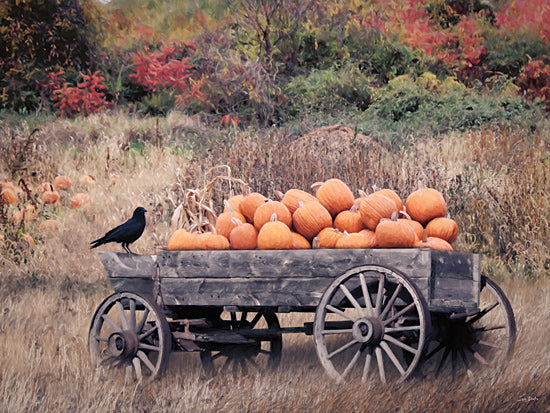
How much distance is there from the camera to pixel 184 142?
42.8ft

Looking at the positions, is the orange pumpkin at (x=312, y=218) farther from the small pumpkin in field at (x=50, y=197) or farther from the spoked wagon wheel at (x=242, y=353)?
the small pumpkin in field at (x=50, y=197)

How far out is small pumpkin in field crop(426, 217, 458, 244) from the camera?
14.0ft

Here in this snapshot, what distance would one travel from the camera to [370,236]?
13.8 ft

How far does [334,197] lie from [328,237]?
302mm

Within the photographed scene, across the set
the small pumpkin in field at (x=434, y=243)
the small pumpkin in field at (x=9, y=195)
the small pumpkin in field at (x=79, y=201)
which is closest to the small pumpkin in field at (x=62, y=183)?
the small pumpkin in field at (x=79, y=201)

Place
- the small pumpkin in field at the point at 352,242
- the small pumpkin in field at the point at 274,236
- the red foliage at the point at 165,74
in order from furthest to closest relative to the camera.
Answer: the red foliage at the point at 165,74, the small pumpkin in field at the point at 274,236, the small pumpkin in field at the point at 352,242

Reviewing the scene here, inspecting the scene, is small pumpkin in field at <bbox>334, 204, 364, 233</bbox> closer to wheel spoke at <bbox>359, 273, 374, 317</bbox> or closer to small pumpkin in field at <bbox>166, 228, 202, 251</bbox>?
wheel spoke at <bbox>359, 273, 374, 317</bbox>

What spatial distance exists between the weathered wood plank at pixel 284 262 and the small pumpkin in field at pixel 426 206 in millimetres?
709

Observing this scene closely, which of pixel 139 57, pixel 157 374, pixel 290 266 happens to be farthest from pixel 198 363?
pixel 139 57

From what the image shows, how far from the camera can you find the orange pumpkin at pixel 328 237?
4.23 meters

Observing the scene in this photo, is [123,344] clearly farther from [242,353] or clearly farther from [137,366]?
[242,353]

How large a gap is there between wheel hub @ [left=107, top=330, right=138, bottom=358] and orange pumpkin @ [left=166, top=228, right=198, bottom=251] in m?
0.56

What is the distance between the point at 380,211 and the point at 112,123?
11.3 m

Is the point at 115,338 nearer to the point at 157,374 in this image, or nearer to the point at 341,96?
the point at 157,374
